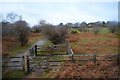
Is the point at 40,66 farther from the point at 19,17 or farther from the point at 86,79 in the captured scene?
the point at 19,17

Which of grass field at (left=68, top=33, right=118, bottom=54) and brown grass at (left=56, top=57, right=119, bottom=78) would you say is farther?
grass field at (left=68, top=33, right=118, bottom=54)

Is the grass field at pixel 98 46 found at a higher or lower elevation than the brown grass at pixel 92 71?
higher

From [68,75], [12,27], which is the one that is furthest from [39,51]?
[68,75]

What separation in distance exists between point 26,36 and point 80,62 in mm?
21975

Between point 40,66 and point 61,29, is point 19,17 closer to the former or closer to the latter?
point 61,29

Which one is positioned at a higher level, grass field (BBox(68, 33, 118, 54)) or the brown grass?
grass field (BBox(68, 33, 118, 54))

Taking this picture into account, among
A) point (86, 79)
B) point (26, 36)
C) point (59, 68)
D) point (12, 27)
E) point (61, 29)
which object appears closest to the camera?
point (86, 79)

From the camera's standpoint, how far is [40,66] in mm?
13992

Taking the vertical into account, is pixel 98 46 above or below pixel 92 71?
above

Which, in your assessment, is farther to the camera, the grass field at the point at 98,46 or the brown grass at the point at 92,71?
the grass field at the point at 98,46

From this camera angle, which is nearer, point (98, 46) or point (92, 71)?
point (92, 71)

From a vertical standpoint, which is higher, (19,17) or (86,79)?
(19,17)

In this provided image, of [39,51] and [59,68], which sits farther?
[39,51]

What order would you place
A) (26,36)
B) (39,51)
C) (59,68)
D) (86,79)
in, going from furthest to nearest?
1. (26,36)
2. (39,51)
3. (59,68)
4. (86,79)
